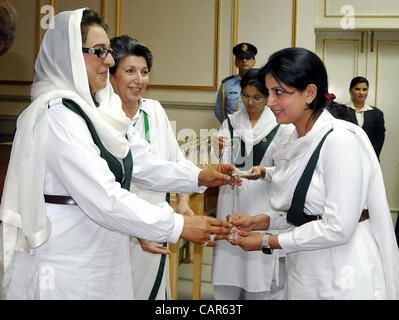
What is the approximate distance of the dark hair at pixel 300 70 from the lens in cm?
185

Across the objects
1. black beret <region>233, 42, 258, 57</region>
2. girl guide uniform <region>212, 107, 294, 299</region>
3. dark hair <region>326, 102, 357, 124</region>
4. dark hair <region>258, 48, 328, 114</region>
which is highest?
black beret <region>233, 42, 258, 57</region>

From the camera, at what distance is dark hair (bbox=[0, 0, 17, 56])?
1.28 metres

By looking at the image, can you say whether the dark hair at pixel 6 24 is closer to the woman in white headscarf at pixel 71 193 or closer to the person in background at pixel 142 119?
the woman in white headscarf at pixel 71 193

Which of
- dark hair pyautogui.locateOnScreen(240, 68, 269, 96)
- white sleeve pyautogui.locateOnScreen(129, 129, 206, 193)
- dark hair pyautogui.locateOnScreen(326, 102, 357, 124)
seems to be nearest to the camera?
dark hair pyautogui.locateOnScreen(326, 102, 357, 124)

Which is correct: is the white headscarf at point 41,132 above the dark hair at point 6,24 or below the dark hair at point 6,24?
below

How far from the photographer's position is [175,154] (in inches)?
115

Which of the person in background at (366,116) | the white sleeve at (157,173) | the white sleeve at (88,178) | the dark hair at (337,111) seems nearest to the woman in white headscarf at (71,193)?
the white sleeve at (88,178)

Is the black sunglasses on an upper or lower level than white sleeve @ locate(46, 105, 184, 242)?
upper

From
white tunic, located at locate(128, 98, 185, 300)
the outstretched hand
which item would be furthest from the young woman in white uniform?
white tunic, located at locate(128, 98, 185, 300)

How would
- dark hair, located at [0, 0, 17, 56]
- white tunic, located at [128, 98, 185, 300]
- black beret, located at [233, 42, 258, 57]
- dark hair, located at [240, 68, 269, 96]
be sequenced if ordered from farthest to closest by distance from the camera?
1. black beret, located at [233, 42, 258, 57]
2. dark hair, located at [240, 68, 269, 96]
3. white tunic, located at [128, 98, 185, 300]
4. dark hair, located at [0, 0, 17, 56]

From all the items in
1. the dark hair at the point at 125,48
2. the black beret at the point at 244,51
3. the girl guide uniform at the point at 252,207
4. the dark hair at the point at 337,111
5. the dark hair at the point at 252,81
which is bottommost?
the girl guide uniform at the point at 252,207

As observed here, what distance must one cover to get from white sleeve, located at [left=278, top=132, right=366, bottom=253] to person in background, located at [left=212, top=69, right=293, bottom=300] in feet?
4.79

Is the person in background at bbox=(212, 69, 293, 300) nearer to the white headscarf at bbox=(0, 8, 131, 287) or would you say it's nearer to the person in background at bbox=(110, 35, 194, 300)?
the person in background at bbox=(110, 35, 194, 300)

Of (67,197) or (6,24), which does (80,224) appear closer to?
(67,197)
